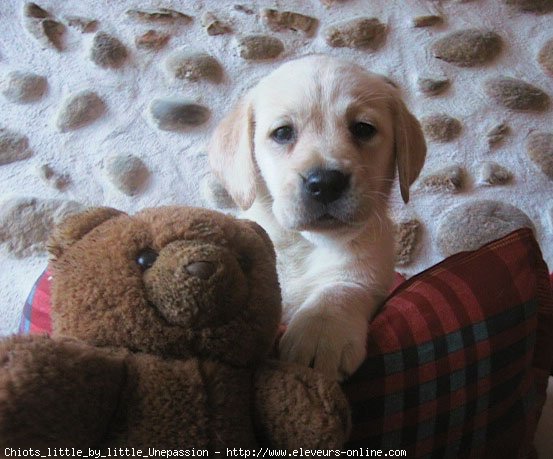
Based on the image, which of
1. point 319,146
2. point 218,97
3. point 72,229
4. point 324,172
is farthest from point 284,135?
point 218,97

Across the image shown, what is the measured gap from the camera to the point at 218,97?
2.22 meters

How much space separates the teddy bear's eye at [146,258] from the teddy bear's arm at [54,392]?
0.34ft

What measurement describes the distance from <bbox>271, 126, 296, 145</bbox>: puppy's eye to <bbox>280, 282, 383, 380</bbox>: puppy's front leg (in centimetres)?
42

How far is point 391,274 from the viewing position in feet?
3.91

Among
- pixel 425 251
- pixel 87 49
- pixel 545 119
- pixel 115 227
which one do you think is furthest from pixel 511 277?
pixel 87 49

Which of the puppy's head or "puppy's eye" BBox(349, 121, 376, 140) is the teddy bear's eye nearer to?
the puppy's head

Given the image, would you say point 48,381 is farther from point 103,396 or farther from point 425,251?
point 425,251

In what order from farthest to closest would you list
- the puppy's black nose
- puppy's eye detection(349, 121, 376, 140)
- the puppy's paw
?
puppy's eye detection(349, 121, 376, 140) → the puppy's black nose → the puppy's paw

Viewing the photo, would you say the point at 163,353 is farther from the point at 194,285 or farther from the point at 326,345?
the point at 326,345

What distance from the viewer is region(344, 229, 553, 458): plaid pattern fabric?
75 centimetres

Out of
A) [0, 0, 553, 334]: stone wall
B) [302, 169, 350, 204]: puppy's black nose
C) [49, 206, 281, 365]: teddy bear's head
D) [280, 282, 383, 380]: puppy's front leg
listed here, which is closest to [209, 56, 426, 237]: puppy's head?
[302, 169, 350, 204]: puppy's black nose

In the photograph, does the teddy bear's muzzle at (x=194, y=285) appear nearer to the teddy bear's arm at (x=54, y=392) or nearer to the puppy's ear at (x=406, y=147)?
the teddy bear's arm at (x=54, y=392)

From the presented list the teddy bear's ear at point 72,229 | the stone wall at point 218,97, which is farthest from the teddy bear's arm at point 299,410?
the stone wall at point 218,97

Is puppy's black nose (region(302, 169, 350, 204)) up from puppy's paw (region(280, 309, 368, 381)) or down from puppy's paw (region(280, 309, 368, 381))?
up
